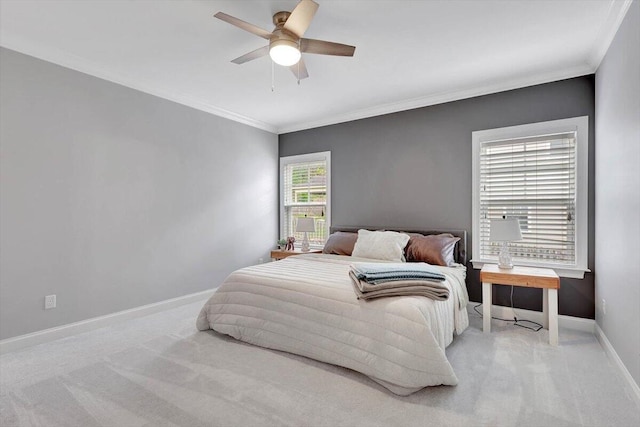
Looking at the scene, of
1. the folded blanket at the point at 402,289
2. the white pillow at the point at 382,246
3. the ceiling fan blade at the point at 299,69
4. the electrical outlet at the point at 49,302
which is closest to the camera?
the folded blanket at the point at 402,289

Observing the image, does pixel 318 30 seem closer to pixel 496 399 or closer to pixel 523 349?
pixel 496 399

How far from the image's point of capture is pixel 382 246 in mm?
3787

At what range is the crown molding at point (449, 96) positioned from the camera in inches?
129

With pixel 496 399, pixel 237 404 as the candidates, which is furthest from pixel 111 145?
pixel 496 399

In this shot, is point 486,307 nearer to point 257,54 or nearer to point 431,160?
point 431,160

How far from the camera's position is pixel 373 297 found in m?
2.32

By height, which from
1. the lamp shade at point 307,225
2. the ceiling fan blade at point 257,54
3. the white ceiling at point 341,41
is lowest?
the lamp shade at point 307,225

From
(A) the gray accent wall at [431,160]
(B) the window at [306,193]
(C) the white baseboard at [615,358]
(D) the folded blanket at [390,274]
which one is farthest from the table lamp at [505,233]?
(B) the window at [306,193]

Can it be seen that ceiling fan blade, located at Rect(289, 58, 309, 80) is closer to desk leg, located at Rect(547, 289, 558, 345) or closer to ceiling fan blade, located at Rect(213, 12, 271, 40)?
ceiling fan blade, located at Rect(213, 12, 271, 40)

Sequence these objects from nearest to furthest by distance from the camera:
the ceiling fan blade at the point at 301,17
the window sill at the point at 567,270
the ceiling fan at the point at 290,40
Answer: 1. the ceiling fan blade at the point at 301,17
2. the ceiling fan at the point at 290,40
3. the window sill at the point at 567,270

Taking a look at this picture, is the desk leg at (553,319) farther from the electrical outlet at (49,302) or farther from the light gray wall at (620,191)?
the electrical outlet at (49,302)

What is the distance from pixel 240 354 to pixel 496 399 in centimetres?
181

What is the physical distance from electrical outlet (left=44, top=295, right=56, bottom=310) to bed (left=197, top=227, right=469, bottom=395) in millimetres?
1325

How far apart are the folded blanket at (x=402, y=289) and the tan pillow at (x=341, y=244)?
67.9 inches
